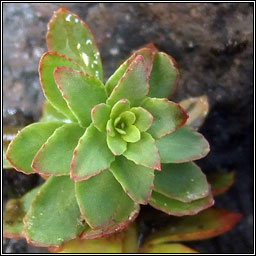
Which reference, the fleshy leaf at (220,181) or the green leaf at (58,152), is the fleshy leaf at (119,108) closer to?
the green leaf at (58,152)

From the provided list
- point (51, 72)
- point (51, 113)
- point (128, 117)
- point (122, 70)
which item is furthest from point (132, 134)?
point (51, 113)

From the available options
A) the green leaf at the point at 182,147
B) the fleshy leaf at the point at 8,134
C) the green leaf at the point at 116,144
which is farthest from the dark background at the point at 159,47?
the green leaf at the point at 116,144

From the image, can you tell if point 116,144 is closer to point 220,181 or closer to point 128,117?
point 128,117

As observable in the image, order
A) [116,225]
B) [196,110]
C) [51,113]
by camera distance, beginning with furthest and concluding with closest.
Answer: [196,110] < [51,113] < [116,225]

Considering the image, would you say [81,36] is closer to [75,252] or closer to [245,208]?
[75,252]

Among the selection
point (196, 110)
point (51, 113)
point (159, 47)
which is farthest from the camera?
point (159, 47)

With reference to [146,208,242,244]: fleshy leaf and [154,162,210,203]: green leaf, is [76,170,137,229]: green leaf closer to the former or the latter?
[154,162,210,203]: green leaf

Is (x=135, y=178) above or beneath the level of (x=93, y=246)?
above
